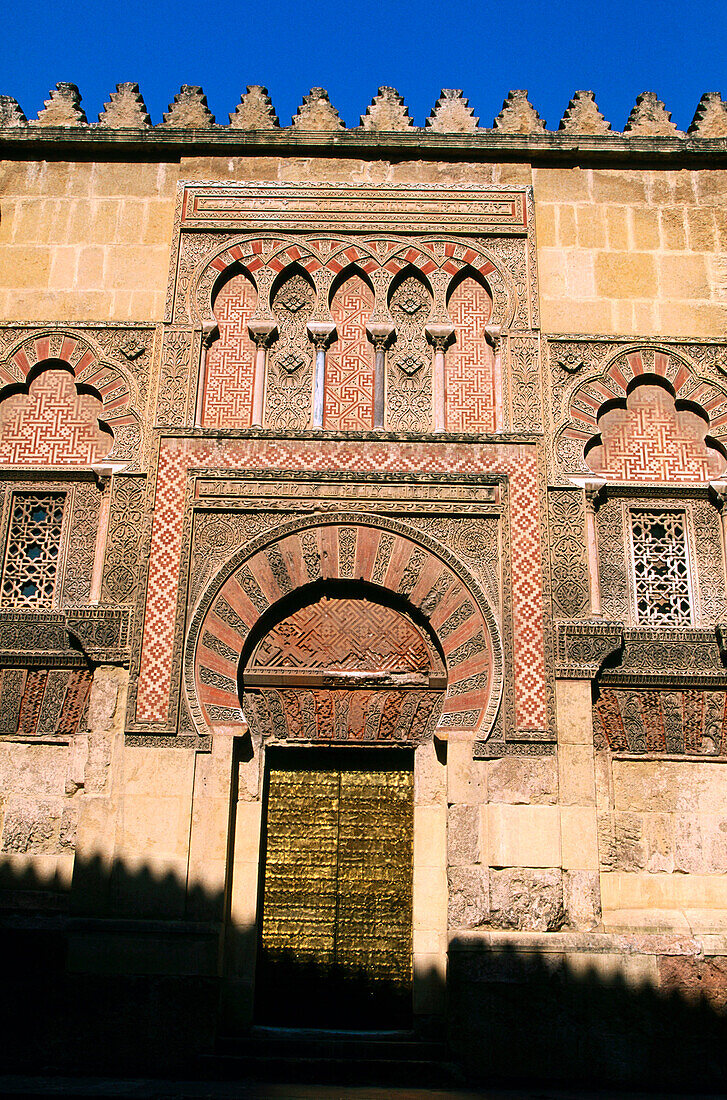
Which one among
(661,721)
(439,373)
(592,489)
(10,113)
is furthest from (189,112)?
(661,721)

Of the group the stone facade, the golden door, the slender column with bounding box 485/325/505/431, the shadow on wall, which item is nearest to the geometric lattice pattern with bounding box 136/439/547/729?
the stone facade

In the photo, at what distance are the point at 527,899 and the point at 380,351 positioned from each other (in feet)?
12.6

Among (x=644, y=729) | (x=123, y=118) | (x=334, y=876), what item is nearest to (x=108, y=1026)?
(x=334, y=876)

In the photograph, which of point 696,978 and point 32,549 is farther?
point 32,549

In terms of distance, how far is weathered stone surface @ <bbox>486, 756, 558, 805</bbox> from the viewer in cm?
633

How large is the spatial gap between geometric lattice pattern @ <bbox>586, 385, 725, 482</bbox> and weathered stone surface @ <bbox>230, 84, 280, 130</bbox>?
3396 mm

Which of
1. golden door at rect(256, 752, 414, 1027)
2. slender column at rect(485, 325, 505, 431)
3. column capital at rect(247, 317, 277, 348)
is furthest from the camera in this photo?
column capital at rect(247, 317, 277, 348)

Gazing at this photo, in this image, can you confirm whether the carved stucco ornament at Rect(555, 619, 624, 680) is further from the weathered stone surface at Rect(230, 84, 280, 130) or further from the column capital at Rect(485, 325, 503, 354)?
the weathered stone surface at Rect(230, 84, 280, 130)

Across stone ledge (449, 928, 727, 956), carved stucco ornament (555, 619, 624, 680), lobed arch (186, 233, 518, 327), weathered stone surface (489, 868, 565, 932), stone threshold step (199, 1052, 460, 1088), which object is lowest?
stone threshold step (199, 1052, 460, 1088)

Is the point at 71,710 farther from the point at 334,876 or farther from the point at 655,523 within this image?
the point at 655,523

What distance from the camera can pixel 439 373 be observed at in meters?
7.37

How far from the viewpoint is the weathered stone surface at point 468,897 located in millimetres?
6086

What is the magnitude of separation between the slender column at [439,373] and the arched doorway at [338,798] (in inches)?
52.6

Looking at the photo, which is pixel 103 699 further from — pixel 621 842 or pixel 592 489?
pixel 592 489
